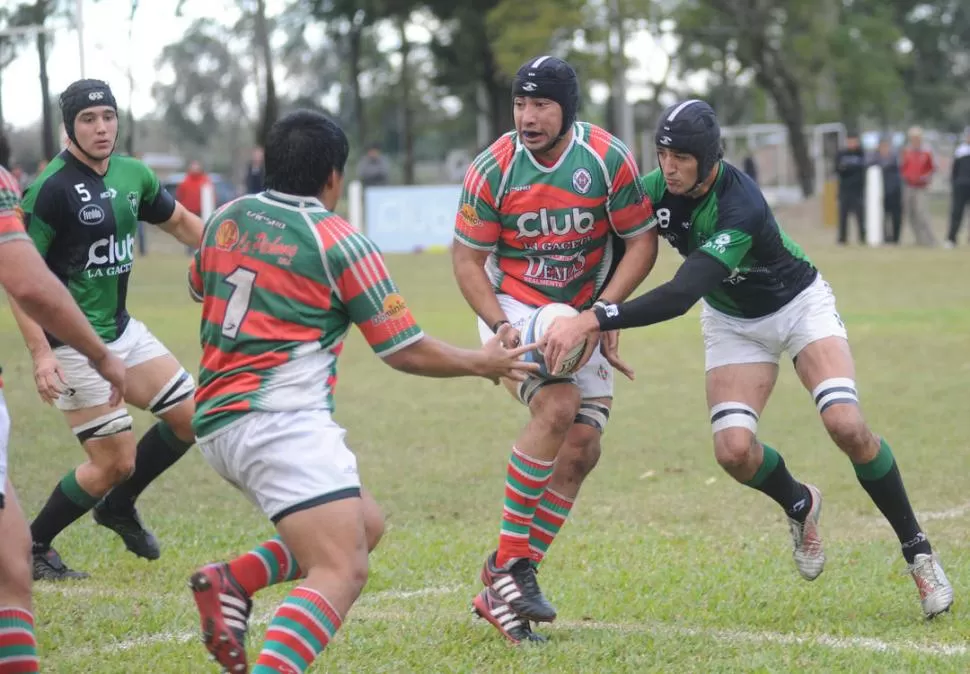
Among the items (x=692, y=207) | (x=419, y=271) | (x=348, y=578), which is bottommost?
(x=419, y=271)

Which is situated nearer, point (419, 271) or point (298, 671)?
point (298, 671)

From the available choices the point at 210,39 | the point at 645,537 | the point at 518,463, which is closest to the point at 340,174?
the point at 518,463

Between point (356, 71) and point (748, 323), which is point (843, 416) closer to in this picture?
point (748, 323)

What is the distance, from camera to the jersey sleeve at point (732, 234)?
573cm

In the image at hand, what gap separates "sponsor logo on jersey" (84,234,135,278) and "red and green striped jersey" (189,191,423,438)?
7.65ft

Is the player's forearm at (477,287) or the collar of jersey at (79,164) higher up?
the collar of jersey at (79,164)

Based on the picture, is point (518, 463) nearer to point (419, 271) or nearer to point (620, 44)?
point (419, 271)

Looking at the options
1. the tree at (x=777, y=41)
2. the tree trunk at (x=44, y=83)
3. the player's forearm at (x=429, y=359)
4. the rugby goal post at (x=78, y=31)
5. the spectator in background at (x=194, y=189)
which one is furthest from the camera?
the tree at (x=777, y=41)

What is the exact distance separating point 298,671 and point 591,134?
2784 millimetres

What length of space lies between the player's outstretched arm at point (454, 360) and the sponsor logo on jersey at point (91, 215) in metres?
2.53

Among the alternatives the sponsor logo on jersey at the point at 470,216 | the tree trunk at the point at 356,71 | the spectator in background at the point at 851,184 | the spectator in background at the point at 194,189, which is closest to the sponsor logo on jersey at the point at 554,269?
the sponsor logo on jersey at the point at 470,216

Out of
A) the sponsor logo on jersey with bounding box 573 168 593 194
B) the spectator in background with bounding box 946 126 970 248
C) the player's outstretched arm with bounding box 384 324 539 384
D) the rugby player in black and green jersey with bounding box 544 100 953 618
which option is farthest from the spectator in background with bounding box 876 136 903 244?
the player's outstretched arm with bounding box 384 324 539 384

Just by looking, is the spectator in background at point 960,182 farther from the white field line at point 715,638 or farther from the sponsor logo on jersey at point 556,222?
the white field line at point 715,638

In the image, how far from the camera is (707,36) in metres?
55.5
